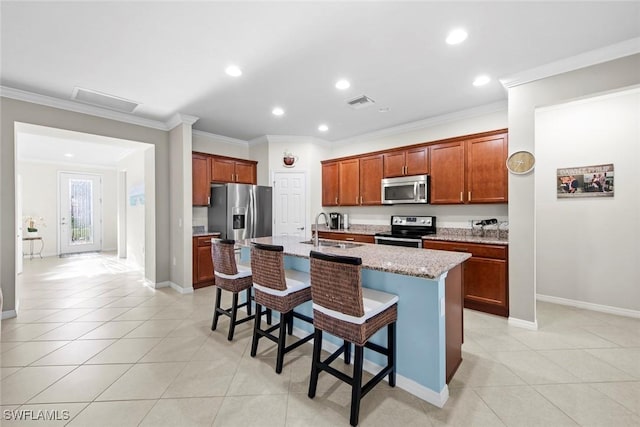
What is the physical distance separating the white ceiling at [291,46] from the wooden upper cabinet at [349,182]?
60.5 inches

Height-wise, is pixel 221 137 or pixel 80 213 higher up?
pixel 221 137

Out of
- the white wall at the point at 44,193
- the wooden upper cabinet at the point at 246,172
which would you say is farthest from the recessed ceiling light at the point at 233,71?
the white wall at the point at 44,193

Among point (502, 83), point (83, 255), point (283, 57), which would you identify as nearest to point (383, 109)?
point (502, 83)

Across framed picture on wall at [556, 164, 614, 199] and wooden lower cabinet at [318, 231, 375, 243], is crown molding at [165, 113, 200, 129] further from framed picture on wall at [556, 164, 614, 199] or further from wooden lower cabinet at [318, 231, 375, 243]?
framed picture on wall at [556, 164, 614, 199]

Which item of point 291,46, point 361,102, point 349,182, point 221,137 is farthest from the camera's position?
point 221,137

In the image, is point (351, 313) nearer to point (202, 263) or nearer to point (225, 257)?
point (225, 257)

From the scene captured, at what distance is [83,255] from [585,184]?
11063 millimetres

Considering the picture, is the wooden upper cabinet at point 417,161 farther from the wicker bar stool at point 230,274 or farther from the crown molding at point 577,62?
the wicker bar stool at point 230,274

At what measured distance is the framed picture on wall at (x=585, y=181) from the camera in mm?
3283

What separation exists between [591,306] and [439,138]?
116 inches

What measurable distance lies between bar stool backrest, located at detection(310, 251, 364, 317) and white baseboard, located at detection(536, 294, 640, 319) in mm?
3591

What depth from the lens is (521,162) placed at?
2891 mm

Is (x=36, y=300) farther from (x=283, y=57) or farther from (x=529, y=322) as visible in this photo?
(x=529, y=322)

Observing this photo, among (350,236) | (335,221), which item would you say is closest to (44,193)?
(335,221)
